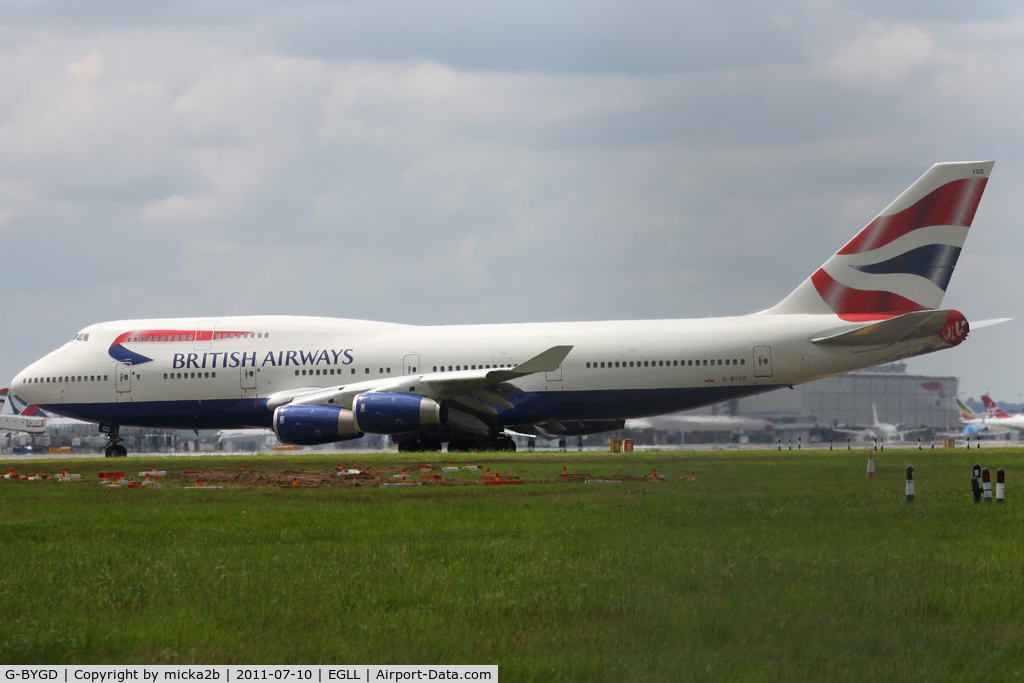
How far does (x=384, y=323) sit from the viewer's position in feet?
119

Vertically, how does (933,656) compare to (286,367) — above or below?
below

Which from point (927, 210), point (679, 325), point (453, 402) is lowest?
point (453, 402)

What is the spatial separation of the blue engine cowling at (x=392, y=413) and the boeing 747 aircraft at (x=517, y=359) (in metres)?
0.04

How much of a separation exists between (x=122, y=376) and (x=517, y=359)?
13.5 meters

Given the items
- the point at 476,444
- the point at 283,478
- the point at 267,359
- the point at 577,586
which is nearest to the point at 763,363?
the point at 476,444

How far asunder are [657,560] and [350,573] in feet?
8.11

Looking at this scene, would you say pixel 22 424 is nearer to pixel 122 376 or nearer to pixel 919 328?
pixel 122 376

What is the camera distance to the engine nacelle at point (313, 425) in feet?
100

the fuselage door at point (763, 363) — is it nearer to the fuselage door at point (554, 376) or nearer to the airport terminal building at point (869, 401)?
the fuselage door at point (554, 376)

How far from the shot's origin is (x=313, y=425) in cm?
3053

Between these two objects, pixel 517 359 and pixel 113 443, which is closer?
pixel 517 359

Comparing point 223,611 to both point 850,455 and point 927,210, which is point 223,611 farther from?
point 927,210

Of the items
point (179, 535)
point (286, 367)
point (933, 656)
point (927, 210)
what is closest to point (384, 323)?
point (286, 367)

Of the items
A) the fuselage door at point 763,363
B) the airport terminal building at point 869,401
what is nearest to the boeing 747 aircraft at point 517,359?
the fuselage door at point 763,363
